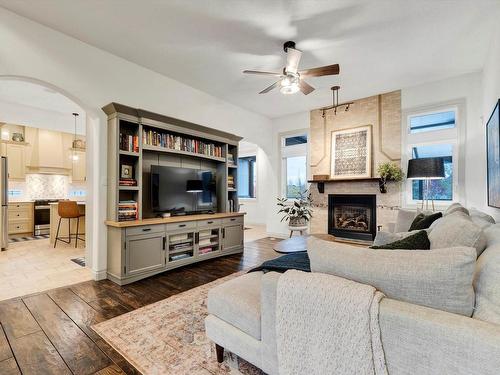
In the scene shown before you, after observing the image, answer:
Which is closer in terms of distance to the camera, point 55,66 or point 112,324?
point 112,324

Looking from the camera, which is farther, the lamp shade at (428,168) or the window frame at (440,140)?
the window frame at (440,140)

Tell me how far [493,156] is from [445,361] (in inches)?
115

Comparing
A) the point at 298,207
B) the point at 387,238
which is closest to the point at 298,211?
the point at 298,207

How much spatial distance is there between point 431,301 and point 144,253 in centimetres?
309

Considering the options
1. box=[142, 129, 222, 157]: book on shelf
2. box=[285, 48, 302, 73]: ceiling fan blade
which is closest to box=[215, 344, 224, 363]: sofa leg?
box=[142, 129, 222, 157]: book on shelf

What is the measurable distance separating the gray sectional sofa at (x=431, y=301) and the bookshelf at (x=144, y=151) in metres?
2.71

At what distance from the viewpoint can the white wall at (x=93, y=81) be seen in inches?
102

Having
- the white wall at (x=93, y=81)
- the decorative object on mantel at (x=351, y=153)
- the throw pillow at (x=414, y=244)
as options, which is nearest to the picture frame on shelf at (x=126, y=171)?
the white wall at (x=93, y=81)

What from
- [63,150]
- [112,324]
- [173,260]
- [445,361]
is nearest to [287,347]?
[445,361]

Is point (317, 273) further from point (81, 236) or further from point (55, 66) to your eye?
point (81, 236)

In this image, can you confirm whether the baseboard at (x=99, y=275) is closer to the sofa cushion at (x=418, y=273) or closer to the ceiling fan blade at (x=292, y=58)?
the sofa cushion at (x=418, y=273)

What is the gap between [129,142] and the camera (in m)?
3.35

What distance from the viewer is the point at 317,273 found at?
112 cm

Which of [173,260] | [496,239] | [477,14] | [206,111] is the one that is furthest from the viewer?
[206,111]
